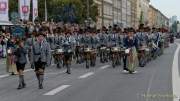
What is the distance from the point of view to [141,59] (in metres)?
30.3

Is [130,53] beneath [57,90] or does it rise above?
above

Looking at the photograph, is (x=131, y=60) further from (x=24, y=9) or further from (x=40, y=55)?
(x=24, y=9)

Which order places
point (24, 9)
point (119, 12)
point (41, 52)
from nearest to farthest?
point (41, 52), point (24, 9), point (119, 12)

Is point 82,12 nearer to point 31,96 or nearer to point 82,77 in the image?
point 82,77

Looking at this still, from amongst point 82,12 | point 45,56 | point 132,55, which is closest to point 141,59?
point 132,55

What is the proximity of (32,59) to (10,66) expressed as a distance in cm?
664

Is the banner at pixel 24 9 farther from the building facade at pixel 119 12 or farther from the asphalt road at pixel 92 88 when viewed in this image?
the building facade at pixel 119 12

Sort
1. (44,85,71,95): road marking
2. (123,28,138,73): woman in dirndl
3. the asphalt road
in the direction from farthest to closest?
(123,28,138,73): woman in dirndl
(44,85,71,95): road marking
the asphalt road

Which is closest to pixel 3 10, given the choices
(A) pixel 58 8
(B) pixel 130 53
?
(B) pixel 130 53

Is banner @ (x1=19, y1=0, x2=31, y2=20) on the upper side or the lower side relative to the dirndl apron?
upper

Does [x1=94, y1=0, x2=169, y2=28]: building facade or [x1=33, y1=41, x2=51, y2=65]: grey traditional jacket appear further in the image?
[x1=94, y1=0, x2=169, y2=28]: building facade

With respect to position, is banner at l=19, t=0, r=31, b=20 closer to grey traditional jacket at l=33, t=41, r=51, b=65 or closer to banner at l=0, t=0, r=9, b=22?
banner at l=0, t=0, r=9, b=22

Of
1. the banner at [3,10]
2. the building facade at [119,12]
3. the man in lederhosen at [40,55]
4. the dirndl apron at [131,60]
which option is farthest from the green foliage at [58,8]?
the man in lederhosen at [40,55]

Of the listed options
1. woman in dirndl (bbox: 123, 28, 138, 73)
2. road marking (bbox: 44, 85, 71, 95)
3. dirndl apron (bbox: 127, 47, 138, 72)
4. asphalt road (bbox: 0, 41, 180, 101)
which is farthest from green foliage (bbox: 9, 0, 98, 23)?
road marking (bbox: 44, 85, 71, 95)
